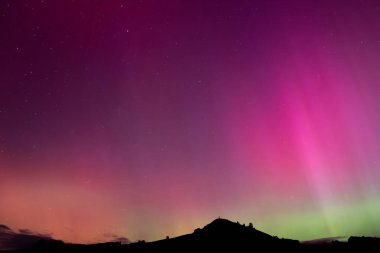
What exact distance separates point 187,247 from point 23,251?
1457 centimetres

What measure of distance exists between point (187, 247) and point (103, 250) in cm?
823

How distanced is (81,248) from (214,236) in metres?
12.4

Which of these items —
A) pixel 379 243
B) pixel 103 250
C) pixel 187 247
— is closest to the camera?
pixel 187 247

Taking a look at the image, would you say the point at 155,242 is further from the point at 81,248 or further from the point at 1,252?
the point at 1,252

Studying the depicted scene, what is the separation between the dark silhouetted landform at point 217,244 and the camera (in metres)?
30.3

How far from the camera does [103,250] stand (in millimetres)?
32906

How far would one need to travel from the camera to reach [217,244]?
3017 cm

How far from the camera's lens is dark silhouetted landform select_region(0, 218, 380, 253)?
30.3 m

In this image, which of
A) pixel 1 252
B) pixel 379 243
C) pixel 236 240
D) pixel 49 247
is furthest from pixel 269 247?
pixel 1 252

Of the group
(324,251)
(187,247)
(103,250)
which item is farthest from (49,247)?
(324,251)

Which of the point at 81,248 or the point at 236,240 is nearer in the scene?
the point at 236,240

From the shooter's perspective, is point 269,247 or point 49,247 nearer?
point 269,247

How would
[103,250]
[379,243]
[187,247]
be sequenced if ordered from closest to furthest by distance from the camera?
[187,247] → [103,250] → [379,243]

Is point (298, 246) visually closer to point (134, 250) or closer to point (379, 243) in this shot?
point (379, 243)
